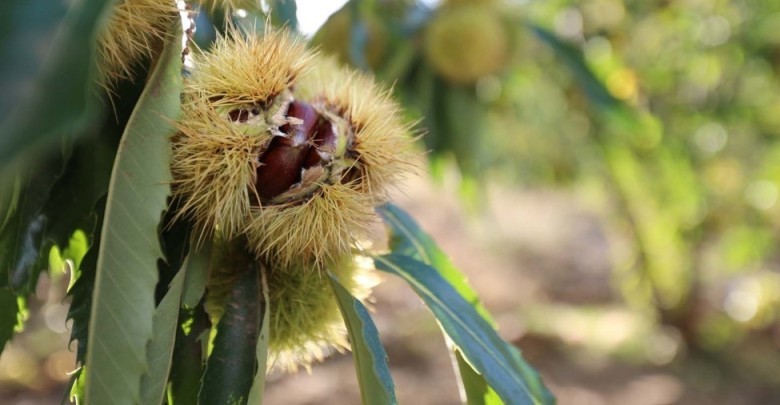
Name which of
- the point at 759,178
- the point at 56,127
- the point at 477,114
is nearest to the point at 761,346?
the point at 759,178

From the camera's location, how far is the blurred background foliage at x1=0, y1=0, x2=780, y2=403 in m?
1.63

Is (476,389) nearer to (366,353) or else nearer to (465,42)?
(366,353)

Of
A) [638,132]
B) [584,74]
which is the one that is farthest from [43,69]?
[638,132]

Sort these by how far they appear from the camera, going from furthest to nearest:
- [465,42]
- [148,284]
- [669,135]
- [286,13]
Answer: [669,135], [465,42], [286,13], [148,284]

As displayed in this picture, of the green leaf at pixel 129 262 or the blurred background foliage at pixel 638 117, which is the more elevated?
the blurred background foliage at pixel 638 117

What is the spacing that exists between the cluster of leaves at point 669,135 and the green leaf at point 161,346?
4.31 feet

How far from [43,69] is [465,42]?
133 cm

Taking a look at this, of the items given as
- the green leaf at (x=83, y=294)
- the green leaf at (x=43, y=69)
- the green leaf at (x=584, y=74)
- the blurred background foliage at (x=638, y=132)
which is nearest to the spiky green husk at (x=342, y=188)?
the green leaf at (x=83, y=294)

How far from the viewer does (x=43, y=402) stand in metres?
3.10

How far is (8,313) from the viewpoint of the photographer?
2.07ft

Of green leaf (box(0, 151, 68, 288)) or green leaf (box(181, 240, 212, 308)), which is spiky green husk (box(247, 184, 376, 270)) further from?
green leaf (box(0, 151, 68, 288))

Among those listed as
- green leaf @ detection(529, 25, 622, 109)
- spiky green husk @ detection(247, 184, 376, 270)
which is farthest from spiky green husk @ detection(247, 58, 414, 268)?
green leaf @ detection(529, 25, 622, 109)

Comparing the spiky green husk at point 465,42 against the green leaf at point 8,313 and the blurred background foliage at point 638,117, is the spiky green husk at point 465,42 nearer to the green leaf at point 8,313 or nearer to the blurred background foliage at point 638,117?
the blurred background foliage at point 638,117

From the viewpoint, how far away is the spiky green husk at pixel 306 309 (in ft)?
2.18
